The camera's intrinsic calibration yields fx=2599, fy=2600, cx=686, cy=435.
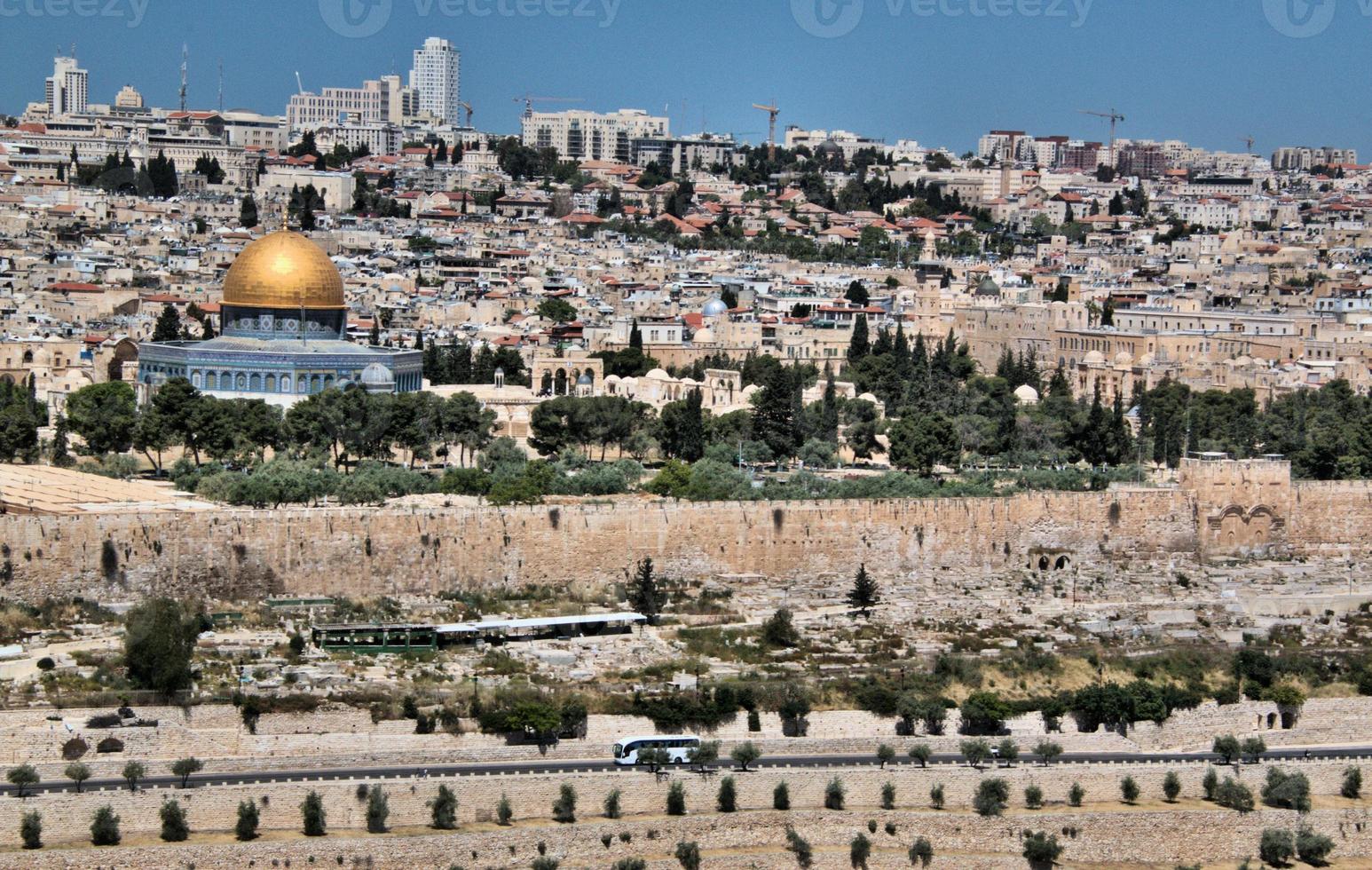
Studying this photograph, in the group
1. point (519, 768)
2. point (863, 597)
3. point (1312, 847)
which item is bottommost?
point (1312, 847)

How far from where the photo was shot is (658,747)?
80.9 ft

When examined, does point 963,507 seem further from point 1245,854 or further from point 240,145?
point 240,145

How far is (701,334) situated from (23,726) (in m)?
35.4

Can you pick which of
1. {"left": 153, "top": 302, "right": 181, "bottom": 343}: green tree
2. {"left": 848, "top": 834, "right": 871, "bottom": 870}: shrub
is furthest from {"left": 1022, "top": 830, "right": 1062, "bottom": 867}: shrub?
{"left": 153, "top": 302, "right": 181, "bottom": 343}: green tree

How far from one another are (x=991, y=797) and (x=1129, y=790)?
1613mm

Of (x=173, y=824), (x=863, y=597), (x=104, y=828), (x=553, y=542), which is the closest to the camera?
(x=104, y=828)

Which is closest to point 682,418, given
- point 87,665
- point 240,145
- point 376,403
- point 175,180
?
point 376,403

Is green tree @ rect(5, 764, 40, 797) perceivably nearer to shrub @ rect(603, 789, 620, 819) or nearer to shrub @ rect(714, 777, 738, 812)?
shrub @ rect(603, 789, 620, 819)

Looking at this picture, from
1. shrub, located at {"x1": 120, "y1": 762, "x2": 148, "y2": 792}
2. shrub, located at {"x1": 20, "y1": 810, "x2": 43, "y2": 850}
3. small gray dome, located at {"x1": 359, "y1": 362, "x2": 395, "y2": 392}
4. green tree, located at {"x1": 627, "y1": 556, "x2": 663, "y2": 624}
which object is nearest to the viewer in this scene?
shrub, located at {"x1": 20, "y1": 810, "x2": 43, "y2": 850}

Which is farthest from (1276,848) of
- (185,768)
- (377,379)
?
(377,379)

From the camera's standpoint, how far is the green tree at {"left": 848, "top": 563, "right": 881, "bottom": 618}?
104 feet

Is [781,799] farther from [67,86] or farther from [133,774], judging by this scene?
[67,86]

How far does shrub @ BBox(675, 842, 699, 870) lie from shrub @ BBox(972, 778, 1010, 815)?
114 inches

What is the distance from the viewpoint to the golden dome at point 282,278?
4588 centimetres
